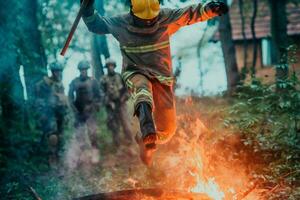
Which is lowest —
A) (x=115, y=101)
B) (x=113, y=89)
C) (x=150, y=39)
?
(x=115, y=101)

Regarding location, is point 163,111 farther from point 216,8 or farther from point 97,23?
point 216,8

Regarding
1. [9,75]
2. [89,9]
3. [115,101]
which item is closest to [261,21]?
[115,101]

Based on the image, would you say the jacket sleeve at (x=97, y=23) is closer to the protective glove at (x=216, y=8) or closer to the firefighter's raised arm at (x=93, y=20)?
the firefighter's raised arm at (x=93, y=20)

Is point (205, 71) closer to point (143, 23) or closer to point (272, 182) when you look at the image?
point (272, 182)

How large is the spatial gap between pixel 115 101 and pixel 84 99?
1.02 meters

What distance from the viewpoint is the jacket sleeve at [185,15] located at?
5816mm

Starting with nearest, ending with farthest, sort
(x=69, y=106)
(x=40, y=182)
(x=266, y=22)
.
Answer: (x=40, y=182)
(x=69, y=106)
(x=266, y=22)

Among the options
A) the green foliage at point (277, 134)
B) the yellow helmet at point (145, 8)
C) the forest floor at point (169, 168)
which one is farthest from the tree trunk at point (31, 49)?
the yellow helmet at point (145, 8)

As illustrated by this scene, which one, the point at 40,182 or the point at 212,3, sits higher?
the point at 212,3

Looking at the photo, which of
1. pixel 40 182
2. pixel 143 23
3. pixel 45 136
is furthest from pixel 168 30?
pixel 45 136

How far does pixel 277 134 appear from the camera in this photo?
9289 mm

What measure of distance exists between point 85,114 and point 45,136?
4.79 feet

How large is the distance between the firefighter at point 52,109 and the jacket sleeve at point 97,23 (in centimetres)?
563

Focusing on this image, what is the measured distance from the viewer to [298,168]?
309 inches
